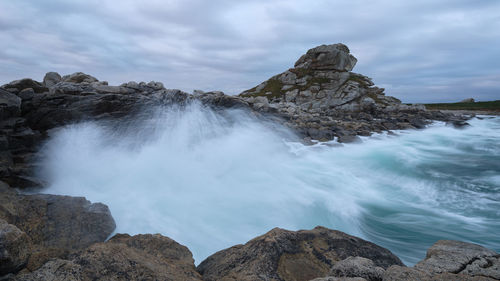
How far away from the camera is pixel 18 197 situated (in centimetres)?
563

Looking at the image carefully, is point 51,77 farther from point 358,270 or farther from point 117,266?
point 358,270

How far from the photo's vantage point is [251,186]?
386 inches

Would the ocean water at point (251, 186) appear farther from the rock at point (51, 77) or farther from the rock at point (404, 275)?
the rock at point (51, 77)

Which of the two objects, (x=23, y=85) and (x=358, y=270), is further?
(x=23, y=85)

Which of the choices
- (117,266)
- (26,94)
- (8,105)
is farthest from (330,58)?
(117,266)

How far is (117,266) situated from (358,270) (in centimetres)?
284

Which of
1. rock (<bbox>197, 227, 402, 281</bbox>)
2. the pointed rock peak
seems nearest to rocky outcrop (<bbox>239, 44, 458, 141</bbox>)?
the pointed rock peak

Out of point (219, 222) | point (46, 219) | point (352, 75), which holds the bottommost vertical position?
point (219, 222)

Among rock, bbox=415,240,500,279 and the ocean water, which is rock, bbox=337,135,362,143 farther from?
rock, bbox=415,240,500,279

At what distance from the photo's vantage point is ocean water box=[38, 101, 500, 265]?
721cm

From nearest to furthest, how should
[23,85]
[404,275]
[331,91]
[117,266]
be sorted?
[404,275] → [117,266] → [23,85] → [331,91]

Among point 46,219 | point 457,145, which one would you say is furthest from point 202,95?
point 457,145

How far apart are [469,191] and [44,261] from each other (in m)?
14.1

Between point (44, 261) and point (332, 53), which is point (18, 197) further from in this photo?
point (332, 53)
